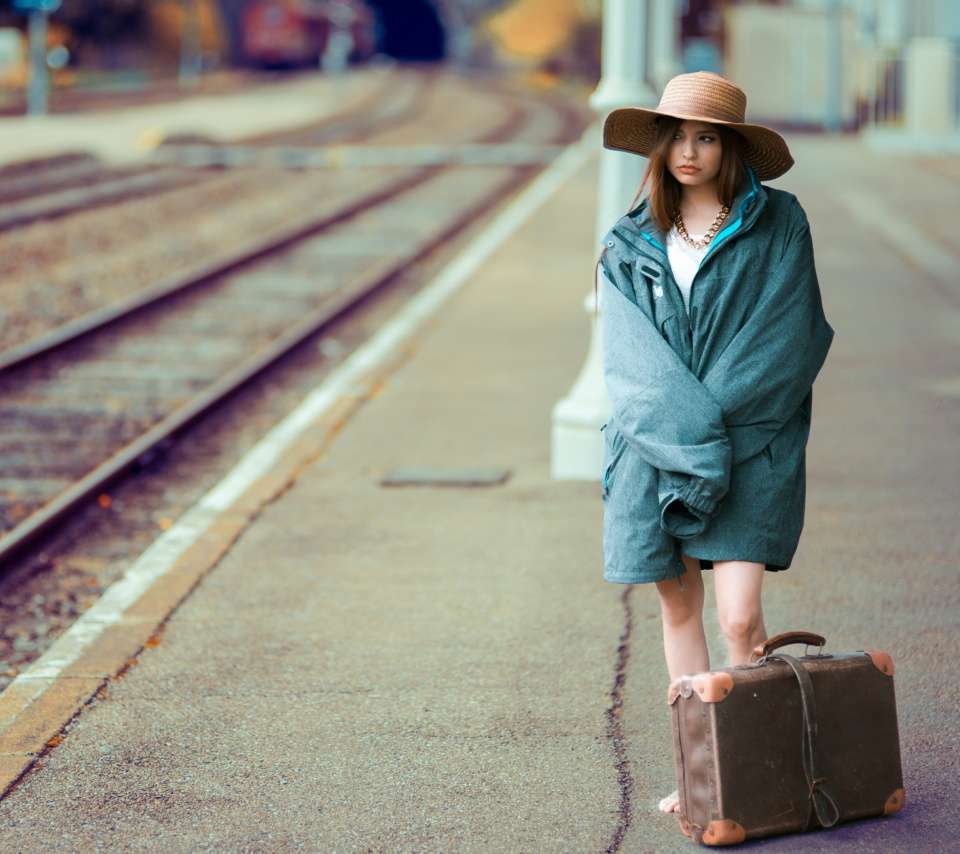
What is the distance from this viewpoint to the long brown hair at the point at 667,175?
3.25 m

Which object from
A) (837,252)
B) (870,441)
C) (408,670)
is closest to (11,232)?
(837,252)

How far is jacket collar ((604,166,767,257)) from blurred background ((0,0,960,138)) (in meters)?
3.54

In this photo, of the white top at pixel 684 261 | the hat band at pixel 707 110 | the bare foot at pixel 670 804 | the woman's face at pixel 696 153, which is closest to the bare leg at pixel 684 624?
the bare foot at pixel 670 804

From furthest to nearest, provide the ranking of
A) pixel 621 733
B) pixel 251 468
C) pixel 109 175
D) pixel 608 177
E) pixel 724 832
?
pixel 109 175 → pixel 251 468 → pixel 608 177 → pixel 621 733 → pixel 724 832

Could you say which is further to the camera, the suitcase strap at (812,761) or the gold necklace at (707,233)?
the gold necklace at (707,233)

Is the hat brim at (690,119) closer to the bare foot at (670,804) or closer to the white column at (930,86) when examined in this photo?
the bare foot at (670,804)

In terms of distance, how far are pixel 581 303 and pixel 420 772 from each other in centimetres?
867

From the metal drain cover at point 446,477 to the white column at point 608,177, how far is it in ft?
0.98

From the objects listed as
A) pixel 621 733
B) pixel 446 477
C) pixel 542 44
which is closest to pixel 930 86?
pixel 446 477

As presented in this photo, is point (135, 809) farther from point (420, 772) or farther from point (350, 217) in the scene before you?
point (350, 217)

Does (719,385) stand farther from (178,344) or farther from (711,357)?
(178,344)

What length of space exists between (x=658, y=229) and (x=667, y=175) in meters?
0.13

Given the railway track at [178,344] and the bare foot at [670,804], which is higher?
the bare foot at [670,804]

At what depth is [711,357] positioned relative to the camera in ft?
10.6
